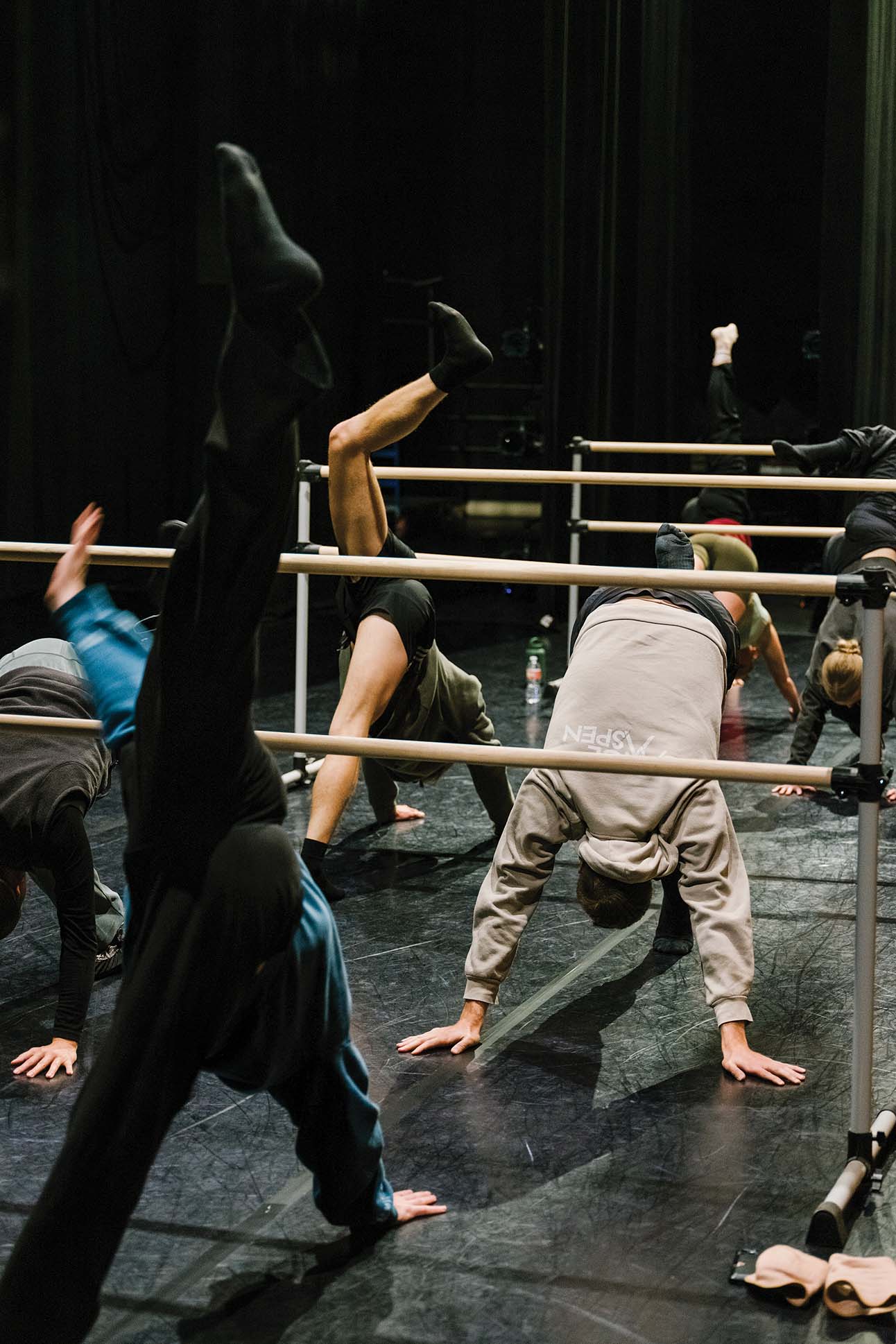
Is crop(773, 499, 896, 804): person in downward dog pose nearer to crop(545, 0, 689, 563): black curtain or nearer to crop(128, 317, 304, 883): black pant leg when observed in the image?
crop(128, 317, 304, 883): black pant leg

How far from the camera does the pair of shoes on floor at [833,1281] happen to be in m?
1.76

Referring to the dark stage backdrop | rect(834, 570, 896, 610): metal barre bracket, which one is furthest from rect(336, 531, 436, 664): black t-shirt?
the dark stage backdrop

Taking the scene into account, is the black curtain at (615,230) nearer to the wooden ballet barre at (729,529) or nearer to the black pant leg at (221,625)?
the wooden ballet barre at (729,529)

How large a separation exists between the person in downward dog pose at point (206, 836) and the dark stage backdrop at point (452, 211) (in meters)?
5.34

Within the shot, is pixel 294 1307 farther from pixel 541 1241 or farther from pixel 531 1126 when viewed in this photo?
pixel 531 1126

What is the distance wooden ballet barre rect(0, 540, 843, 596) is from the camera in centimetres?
194

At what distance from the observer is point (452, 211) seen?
8.83 metres

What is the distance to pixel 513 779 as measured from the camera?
4488 mm

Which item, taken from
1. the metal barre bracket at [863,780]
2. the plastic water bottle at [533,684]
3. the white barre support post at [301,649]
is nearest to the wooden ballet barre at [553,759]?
the metal barre bracket at [863,780]

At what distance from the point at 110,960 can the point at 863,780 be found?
1.52m

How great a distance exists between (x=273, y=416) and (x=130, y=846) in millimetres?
467

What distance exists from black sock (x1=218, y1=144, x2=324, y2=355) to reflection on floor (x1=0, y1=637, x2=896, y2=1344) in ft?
3.60

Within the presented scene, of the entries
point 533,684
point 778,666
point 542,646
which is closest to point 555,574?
point 778,666

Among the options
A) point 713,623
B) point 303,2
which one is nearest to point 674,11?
point 303,2
